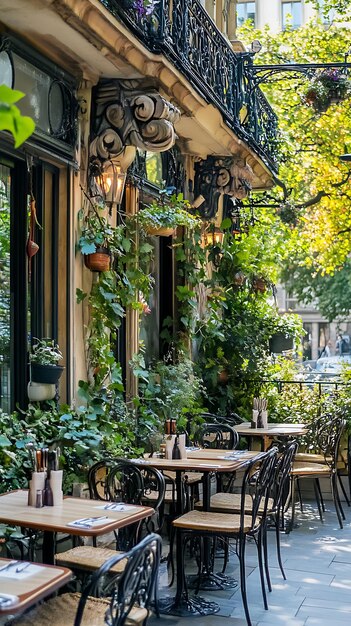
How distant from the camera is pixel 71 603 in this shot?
4355 mm

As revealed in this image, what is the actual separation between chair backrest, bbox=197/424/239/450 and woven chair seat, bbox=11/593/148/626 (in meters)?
3.99

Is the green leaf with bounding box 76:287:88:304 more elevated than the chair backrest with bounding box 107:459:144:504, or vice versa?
the green leaf with bounding box 76:287:88:304

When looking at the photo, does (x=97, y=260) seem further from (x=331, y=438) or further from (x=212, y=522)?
(x=331, y=438)

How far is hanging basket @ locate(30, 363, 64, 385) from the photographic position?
21.8 ft

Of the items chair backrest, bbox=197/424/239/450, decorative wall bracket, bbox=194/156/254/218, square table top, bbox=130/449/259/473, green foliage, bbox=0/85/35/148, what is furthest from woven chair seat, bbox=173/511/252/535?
decorative wall bracket, bbox=194/156/254/218

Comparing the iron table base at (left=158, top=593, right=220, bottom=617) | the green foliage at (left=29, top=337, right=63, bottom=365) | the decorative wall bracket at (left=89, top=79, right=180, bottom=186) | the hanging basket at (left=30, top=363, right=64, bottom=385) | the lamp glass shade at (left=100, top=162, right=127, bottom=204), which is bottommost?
the iron table base at (left=158, top=593, right=220, bottom=617)

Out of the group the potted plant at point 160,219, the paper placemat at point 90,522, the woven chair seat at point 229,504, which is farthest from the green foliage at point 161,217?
the paper placemat at point 90,522

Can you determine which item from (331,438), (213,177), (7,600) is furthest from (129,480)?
(213,177)

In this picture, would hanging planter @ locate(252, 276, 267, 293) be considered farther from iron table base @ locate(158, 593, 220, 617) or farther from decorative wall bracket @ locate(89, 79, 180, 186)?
iron table base @ locate(158, 593, 220, 617)

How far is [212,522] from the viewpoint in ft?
20.0

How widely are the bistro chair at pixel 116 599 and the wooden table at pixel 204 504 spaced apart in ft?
5.09

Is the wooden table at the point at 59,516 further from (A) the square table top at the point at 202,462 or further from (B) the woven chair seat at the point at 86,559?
(A) the square table top at the point at 202,462

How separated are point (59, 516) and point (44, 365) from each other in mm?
2077

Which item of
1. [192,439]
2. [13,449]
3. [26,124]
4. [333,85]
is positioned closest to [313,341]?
[333,85]
